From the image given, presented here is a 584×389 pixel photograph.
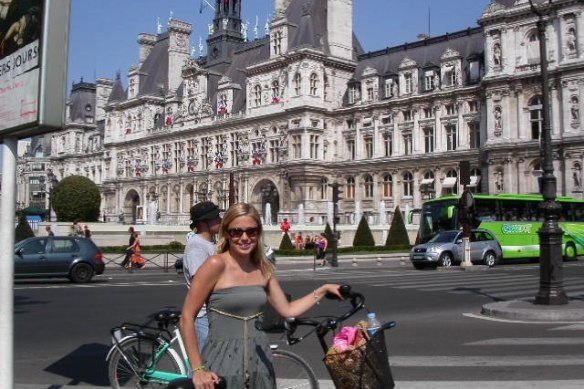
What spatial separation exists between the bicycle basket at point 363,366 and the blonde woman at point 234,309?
1.39 feet

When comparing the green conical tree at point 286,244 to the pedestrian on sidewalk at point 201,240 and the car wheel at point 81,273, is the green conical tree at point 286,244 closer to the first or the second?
the car wheel at point 81,273

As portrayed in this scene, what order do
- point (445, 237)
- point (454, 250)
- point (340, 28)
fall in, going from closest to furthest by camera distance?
1. point (454, 250)
2. point (445, 237)
3. point (340, 28)

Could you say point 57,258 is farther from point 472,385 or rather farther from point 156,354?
point 472,385

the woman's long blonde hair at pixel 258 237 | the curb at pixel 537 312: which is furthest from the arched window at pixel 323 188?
the woman's long blonde hair at pixel 258 237

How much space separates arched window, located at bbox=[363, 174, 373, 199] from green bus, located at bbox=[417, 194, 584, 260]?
66.5ft

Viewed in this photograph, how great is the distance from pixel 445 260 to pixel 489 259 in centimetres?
261

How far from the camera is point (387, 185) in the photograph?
54219 millimetres

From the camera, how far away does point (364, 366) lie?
4.08 m

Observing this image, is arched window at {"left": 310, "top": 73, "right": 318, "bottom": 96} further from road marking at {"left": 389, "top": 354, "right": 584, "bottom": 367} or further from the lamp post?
road marking at {"left": 389, "top": 354, "right": 584, "bottom": 367}

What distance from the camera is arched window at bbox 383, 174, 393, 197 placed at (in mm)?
53781

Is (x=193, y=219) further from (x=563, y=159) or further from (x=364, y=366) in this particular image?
(x=563, y=159)

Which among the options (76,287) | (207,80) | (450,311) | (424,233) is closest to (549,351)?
(450,311)

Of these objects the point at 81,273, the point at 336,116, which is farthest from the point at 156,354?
the point at 336,116

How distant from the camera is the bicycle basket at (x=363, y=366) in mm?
4082
